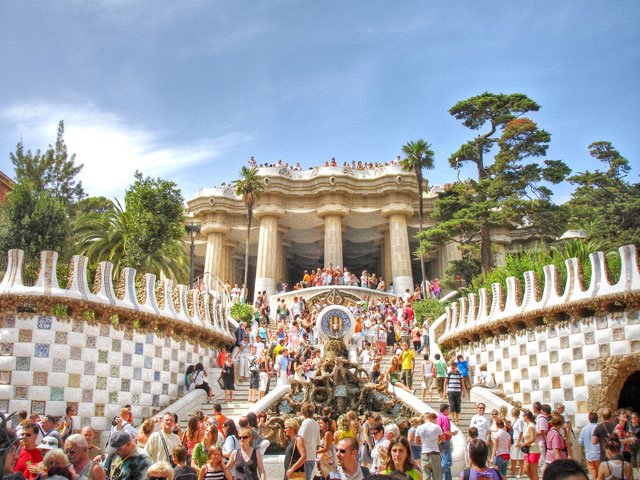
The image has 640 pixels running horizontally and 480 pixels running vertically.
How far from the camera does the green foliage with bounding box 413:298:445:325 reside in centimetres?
2922

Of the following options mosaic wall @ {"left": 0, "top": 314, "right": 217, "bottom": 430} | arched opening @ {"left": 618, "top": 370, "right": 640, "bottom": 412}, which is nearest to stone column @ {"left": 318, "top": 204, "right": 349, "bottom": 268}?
mosaic wall @ {"left": 0, "top": 314, "right": 217, "bottom": 430}

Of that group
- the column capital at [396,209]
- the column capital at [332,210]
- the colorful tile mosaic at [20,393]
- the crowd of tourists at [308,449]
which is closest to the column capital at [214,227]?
the column capital at [332,210]

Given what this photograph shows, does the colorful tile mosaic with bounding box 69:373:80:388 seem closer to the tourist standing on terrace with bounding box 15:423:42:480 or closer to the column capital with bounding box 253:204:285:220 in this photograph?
the tourist standing on terrace with bounding box 15:423:42:480

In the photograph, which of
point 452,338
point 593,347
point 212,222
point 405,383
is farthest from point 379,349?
point 212,222

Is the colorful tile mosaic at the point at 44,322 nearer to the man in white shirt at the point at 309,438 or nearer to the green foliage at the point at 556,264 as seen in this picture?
the man in white shirt at the point at 309,438

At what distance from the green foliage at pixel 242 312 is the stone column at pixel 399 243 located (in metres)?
12.7

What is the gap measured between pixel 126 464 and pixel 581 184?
36477 mm

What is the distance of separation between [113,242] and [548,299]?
18051 millimetres

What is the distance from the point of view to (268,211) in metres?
42.4

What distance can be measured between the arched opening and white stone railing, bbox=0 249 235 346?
41.7 ft

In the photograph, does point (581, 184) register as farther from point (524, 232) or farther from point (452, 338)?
point (452, 338)

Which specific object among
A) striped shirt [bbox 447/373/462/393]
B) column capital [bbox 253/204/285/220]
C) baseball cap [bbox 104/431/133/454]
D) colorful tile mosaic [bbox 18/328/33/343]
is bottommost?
baseball cap [bbox 104/431/133/454]

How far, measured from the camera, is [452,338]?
23359 mm

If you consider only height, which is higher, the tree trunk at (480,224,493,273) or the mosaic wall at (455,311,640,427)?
the tree trunk at (480,224,493,273)
